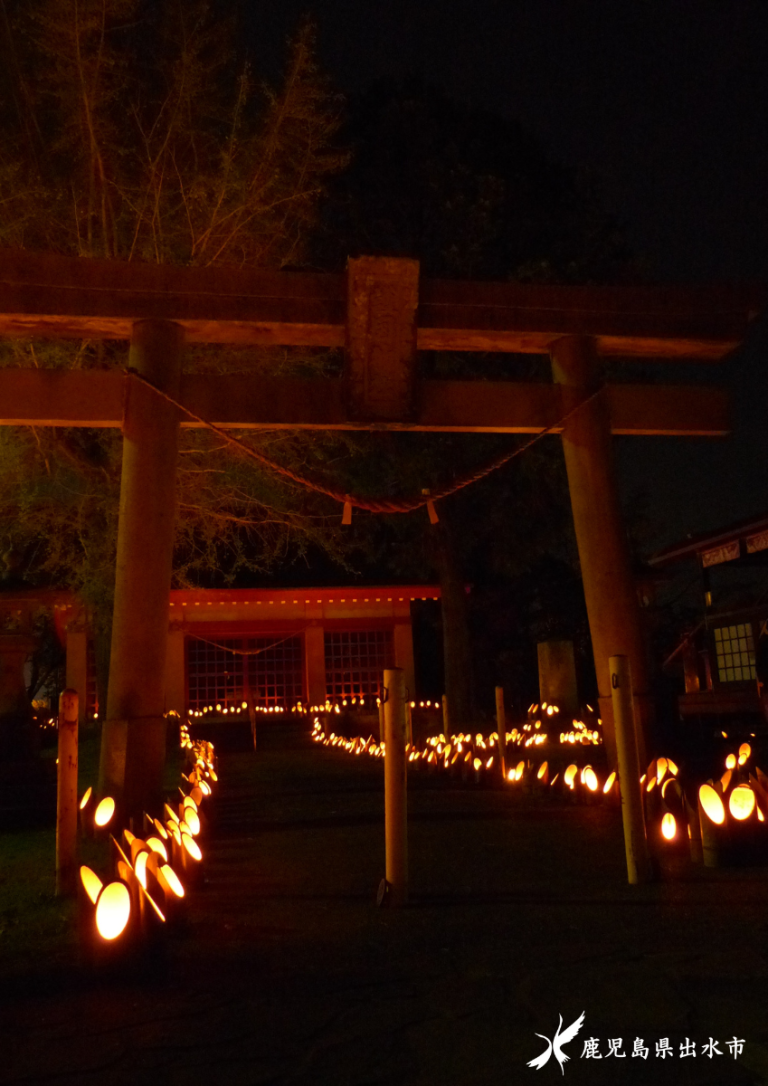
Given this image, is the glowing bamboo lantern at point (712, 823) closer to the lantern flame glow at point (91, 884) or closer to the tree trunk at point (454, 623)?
the lantern flame glow at point (91, 884)

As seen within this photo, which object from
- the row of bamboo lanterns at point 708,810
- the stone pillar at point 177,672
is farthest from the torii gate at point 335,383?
the stone pillar at point 177,672

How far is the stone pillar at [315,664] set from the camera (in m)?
24.3

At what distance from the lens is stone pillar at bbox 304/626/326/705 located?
24.3 meters

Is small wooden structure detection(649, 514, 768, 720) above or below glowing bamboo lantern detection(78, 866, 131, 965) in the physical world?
above

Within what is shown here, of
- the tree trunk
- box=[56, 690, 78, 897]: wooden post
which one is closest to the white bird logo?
box=[56, 690, 78, 897]: wooden post

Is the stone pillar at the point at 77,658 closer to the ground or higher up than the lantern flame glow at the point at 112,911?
higher up

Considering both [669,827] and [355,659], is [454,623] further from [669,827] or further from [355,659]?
[669,827]

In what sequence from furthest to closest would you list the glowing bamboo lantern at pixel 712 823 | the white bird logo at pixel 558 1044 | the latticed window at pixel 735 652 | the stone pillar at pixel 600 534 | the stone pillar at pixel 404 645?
the stone pillar at pixel 404 645
the latticed window at pixel 735 652
the stone pillar at pixel 600 534
the glowing bamboo lantern at pixel 712 823
the white bird logo at pixel 558 1044

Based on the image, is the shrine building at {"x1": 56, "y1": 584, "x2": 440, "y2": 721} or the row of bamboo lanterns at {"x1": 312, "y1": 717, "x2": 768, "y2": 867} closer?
the row of bamboo lanterns at {"x1": 312, "y1": 717, "x2": 768, "y2": 867}

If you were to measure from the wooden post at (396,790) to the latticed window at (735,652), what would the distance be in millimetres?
10981

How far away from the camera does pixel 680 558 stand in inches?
635

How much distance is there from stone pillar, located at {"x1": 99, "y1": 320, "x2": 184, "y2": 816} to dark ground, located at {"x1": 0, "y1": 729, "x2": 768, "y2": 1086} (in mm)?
1028

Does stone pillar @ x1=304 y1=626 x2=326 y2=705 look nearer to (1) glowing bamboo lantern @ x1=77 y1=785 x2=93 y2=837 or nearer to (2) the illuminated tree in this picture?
(2) the illuminated tree

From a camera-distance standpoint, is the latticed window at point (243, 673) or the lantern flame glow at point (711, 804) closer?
the lantern flame glow at point (711, 804)
